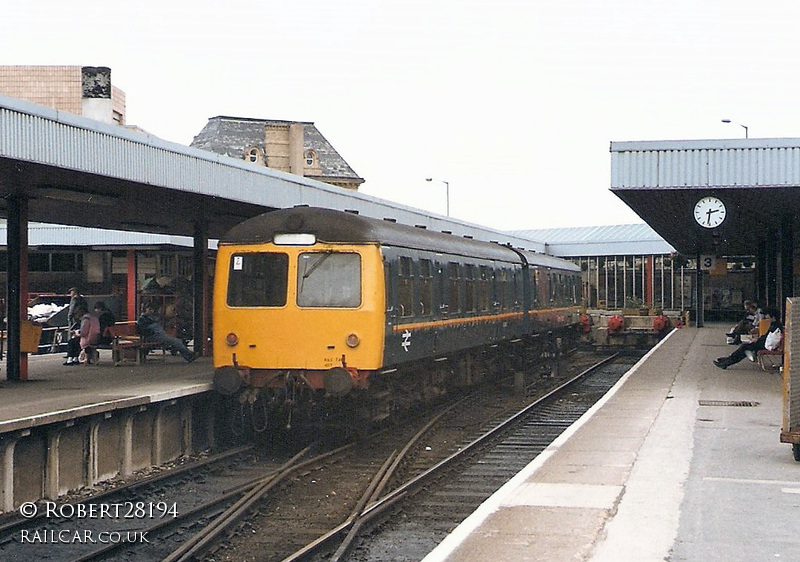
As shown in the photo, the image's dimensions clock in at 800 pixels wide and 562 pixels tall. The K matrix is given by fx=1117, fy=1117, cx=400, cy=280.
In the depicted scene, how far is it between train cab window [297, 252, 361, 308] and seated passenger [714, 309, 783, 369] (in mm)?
8690

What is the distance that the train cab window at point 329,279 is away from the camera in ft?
45.5

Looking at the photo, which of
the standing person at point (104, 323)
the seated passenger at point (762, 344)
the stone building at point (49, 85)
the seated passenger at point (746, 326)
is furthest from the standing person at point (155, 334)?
the stone building at point (49, 85)

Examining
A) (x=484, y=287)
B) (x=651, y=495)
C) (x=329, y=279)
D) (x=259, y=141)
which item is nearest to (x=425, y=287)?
(x=329, y=279)

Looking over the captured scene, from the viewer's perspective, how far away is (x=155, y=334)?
19703mm

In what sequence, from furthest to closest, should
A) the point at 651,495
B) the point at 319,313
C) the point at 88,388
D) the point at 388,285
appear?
the point at 88,388 → the point at 388,285 → the point at 319,313 → the point at 651,495

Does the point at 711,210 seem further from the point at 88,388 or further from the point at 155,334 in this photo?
the point at 88,388

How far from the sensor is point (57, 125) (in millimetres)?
12664

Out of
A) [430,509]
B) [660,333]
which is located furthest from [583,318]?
[430,509]

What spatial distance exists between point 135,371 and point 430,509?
8.51 metres

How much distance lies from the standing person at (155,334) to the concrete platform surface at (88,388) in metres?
0.27

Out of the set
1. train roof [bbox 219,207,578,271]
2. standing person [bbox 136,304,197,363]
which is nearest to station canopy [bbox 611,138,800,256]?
train roof [bbox 219,207,578,271]

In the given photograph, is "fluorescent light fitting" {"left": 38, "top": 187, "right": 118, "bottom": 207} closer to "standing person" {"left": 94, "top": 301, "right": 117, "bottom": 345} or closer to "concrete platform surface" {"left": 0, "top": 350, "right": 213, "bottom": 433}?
"concrete platform surface" {"left": 0, "top": 350, "right": 213, "bottom": 433}

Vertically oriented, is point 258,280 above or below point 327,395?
above

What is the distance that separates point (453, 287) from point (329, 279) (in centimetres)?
396
